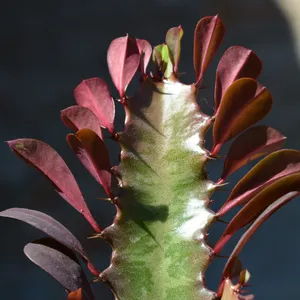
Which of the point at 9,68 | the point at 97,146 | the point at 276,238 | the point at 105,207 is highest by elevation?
the point at 97,146

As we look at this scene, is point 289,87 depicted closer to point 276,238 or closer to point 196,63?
point 276,238

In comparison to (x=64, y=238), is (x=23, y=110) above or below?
below

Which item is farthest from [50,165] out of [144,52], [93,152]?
[144,52]

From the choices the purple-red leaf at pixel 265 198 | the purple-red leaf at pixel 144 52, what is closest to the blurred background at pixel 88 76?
the purple-red leaf at pixel 144 52

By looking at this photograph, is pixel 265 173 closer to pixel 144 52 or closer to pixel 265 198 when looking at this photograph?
pixel 265 198

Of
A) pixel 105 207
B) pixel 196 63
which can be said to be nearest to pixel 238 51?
pixel 196 63

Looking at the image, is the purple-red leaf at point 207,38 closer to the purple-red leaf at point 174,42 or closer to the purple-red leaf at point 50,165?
the purple-red leaf at point 174,42

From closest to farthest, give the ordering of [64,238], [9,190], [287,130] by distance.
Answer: [64,238] < [9,190] < [287,130]
